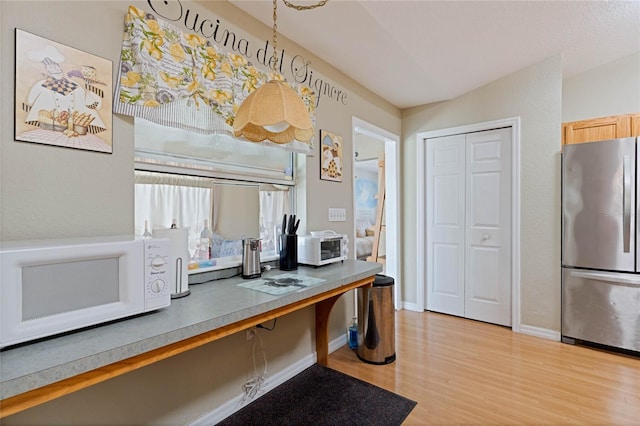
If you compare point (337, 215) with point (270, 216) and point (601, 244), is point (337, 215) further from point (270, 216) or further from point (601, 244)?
point (601, 244)

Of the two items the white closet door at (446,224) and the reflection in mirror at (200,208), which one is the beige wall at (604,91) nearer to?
the white closet door at (446,224)

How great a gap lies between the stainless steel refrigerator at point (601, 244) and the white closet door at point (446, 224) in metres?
0.94

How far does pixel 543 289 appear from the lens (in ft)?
9.93

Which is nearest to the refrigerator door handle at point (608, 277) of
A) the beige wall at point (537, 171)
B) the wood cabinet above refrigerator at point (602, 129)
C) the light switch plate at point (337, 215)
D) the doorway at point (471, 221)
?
the beige wall at point (537, 171)

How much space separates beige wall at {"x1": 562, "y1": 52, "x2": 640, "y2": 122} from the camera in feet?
10.4

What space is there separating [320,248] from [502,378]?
166 centimetres

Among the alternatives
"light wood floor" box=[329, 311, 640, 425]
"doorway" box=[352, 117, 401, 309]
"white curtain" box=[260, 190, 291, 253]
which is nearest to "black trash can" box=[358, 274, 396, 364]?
"light wood floor" box=[329, 311, 640, 425]

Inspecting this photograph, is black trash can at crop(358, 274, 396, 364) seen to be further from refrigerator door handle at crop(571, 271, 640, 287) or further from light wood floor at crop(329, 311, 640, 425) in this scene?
refrigerator door handle at crop(571, 271, 640, 287)

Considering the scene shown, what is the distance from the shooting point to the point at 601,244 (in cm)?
270

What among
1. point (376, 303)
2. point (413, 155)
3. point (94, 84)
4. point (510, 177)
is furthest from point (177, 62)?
point (510, 177)

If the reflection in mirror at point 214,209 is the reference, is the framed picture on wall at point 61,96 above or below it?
above

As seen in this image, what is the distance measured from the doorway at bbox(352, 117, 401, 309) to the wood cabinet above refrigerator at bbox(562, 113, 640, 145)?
1687 mm

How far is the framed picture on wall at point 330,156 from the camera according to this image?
8.69ft

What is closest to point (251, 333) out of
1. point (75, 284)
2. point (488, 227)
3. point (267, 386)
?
point (267, 386)
